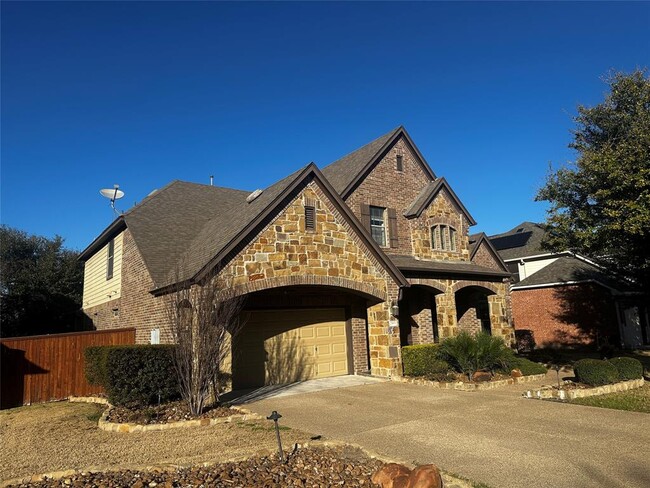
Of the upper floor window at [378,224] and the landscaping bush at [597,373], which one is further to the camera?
the upper floor window at [378,224]

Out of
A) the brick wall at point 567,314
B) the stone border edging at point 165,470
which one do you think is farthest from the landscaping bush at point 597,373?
the brick wall at point 567,314

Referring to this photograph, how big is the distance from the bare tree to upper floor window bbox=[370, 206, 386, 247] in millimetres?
10051

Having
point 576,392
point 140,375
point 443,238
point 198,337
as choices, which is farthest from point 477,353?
point 140,375

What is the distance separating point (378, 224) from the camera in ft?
64.7

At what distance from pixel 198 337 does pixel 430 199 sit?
44.2 ft

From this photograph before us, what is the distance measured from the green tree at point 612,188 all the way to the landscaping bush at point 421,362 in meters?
5.08

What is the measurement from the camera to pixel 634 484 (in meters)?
5.67

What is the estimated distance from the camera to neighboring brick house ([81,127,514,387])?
13.3 metres

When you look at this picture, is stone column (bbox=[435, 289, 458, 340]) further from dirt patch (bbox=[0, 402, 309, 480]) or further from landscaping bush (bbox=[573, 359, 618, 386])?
dirt patch (bbox=[0, 402, 309, 480])

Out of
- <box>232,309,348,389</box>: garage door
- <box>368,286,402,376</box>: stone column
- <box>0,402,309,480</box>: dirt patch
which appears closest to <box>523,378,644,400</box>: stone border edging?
<box>368,286,402,376</box>: stone column

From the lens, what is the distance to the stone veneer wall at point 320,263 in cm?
1255

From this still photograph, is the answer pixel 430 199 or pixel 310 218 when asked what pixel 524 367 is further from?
pixel 430 199

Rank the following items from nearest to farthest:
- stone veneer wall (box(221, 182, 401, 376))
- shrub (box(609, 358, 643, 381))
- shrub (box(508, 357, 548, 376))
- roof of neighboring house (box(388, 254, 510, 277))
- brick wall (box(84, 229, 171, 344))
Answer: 1. shrub (box(609, 358, 643, 381))
2. stone veneer wall (box(221, 182, 401, 376))
3. brick wall (box(84, 229, 171, 344))
4. shrub (box(508, 357, 548, 376))
5. roof of neighboring house (box(388, 254, 510, 277))

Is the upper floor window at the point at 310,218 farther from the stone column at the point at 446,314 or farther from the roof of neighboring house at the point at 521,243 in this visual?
the roof of neighboring house at the point at 521,243
